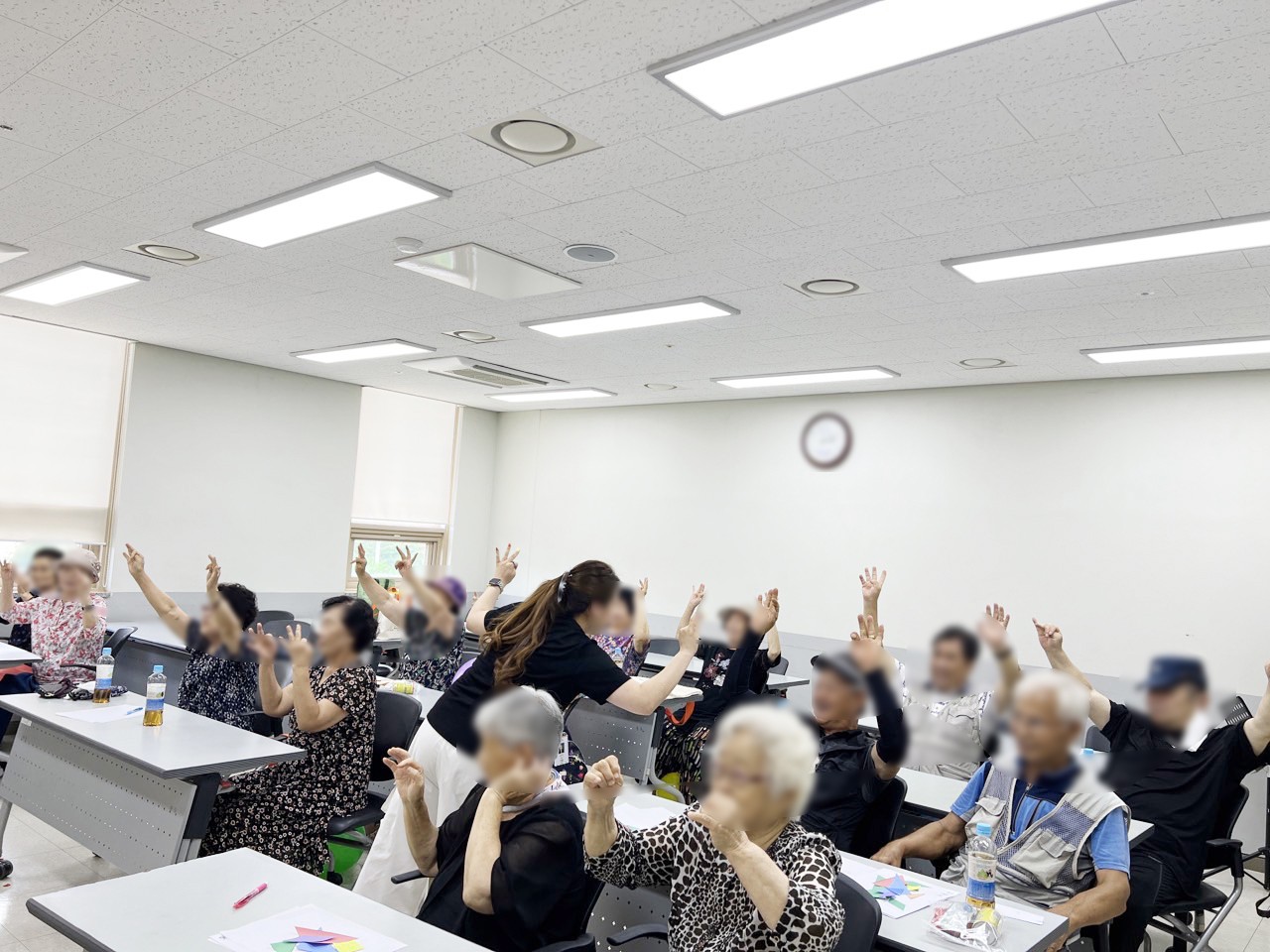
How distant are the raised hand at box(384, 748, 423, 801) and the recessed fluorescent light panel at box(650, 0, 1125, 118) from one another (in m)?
1.94

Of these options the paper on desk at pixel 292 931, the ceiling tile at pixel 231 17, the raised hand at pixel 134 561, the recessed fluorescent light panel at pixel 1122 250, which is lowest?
the paper on desk at pixel 292 931

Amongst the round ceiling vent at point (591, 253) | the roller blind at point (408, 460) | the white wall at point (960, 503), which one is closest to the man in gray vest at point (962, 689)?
the round ceiling vent at point (591, 253)

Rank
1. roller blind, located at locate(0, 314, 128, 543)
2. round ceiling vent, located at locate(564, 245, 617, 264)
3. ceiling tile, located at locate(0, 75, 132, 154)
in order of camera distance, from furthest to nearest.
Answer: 1. roller blind, located at locate(0, 314, 128, 543)
2. round ceiling vent, located at locate(564, 245, 617, 264)
3. ceiling tile, located at locate(0, 75, 132, 154)

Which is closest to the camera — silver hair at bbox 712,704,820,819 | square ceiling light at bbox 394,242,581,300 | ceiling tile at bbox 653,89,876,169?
silver hair at bbox 712,704,820,819

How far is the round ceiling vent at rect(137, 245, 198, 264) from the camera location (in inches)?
182

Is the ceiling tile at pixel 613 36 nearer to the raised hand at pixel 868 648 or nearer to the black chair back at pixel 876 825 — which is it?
the raised hand at pixel 868 648

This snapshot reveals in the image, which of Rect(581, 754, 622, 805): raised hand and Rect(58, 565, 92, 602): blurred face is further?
Rect(581, 754, 622, 805): raised hand

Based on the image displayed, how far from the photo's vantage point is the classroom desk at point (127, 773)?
304cm

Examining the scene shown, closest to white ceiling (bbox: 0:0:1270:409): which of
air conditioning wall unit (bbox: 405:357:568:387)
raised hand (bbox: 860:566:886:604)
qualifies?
air conditioning wall unit (bbox: 405:357:568:387)

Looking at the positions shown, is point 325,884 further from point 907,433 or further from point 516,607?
point 907,433

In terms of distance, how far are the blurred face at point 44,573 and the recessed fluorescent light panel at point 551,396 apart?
6.70 metres

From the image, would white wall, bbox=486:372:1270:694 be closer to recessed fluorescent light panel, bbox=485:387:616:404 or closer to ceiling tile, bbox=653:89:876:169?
recessed fluorescent light panel, bbox=485:387:616:404

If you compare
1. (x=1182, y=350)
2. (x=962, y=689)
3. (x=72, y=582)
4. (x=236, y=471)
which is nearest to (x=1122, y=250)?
(x=1182, y=350)

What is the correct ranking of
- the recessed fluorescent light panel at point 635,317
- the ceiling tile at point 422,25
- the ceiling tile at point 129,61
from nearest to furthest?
the ceiling tile at point 422,25 < the ceiling tile at point 129,61 < the recessed fluorescent light panel at point 635,317
